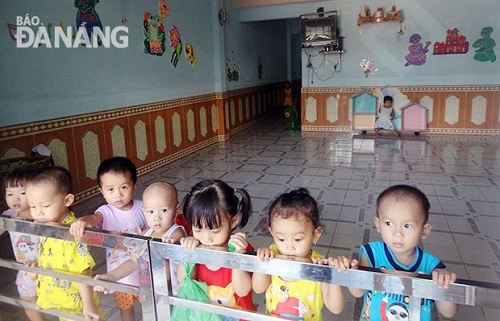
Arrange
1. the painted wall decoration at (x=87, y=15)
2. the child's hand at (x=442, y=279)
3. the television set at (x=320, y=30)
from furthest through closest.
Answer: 1. the television set at (x=320, y=30)
2. the painted wall decoration at (x=87, y=15)
3. the child's hand at (x=442, y=279)

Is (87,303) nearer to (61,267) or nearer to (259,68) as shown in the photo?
(61,267)

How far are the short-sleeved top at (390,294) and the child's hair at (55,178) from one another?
1178 mm

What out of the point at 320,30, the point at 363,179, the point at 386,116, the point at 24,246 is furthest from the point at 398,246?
the point at 320,30

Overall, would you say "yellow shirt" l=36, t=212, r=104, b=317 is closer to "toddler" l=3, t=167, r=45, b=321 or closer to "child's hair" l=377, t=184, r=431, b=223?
"toddler" l=3, t=167, r=45, b=321

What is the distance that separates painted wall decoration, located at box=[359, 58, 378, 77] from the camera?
27.6 feet

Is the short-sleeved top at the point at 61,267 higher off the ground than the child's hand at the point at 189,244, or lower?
lower

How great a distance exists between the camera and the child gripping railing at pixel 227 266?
0.85m

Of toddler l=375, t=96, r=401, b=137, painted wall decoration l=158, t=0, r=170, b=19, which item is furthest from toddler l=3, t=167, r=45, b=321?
toddler l=375, t=96, r=401, b=137

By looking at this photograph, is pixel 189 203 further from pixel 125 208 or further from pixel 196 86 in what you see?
pixel 196 86

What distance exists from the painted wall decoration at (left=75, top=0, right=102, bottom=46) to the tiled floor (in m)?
1.96

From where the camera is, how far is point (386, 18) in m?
7.95

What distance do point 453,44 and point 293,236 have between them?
790cm

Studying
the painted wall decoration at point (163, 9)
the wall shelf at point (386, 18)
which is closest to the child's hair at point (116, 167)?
the painted wall decoration at point (163, 9)

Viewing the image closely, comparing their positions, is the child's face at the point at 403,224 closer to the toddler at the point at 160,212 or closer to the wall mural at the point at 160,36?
the toddler at the point at 160,212
